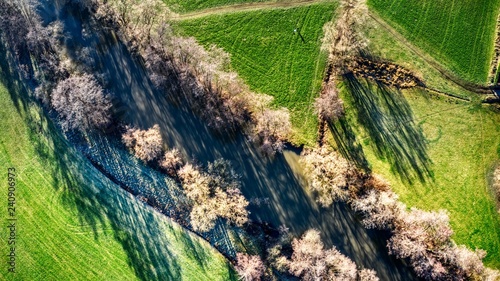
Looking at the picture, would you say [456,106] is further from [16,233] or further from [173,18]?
[16,233]

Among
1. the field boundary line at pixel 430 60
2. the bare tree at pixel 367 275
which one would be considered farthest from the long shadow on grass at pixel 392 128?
the bare tree at pixel 367 275

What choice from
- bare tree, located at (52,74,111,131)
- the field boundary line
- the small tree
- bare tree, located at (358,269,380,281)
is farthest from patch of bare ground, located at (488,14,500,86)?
bare tree, located at (52,74,111,131)

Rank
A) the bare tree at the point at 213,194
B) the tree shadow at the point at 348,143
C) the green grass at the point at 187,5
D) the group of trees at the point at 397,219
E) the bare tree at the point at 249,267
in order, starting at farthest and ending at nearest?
the green grass at the point at 187,5 → the tree shadow at the point at 348,143 → the bare tree at the point at 213,194 → the bare tree at the point at 249,267 → the group of trees at the point at 397,219

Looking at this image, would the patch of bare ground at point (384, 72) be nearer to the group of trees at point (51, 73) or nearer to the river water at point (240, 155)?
the river water at point (240, 155)

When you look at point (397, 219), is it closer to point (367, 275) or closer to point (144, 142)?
point (367, 275)

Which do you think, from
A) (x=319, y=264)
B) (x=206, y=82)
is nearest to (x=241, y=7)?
(x=206, y=82)

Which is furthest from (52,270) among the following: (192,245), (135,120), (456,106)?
(456,106)
